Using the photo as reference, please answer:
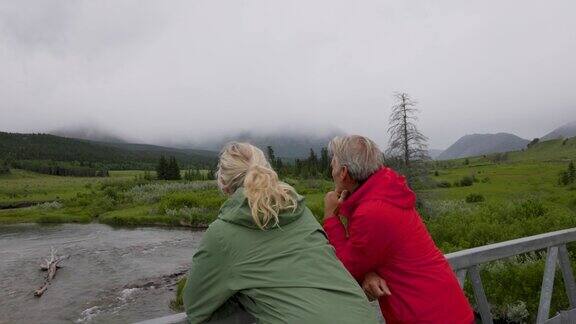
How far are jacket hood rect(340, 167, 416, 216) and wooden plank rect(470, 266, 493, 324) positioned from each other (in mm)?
1543

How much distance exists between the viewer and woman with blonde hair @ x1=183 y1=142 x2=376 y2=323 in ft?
8.83

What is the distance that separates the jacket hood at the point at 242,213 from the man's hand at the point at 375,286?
2.52 ft

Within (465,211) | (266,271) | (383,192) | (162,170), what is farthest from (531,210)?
(162,170)

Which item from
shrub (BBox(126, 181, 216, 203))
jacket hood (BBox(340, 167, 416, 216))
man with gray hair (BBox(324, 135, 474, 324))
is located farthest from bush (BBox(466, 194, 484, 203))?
jacket hood (BBox(340, 167, 416, 216))

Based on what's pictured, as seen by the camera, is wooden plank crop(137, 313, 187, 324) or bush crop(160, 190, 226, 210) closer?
wooden plank crop(137, 313, 187, 324)

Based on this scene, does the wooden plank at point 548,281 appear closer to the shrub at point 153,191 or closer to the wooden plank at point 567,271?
the wooden plank at point 567,271

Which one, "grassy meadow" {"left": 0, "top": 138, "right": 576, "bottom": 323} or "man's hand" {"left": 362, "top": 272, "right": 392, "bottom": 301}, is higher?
"man's hand" {"left": 362, "top": 272, "right": 392, "bottom": 301}

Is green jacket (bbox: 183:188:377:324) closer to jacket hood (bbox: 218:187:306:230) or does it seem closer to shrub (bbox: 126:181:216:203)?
jacket hood (bbox: 218:187:306:230)

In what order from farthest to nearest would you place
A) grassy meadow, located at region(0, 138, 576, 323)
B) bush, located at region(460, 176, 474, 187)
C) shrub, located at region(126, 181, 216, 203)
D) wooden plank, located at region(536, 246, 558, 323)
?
shrub, located at region(126, 181, 216, 203) → bush, located at region(460, 176, 474, 187) → grassy meadow, located at region(0, 138, 576, 323) → wooden plank, located at region(536, 246, 558, 323)

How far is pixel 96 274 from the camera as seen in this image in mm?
28031

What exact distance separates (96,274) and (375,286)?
27.7m

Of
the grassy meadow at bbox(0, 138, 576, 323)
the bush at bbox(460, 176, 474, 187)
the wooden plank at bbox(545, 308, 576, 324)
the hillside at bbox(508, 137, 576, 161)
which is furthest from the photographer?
the hillside at bbox(508, 137, 576, 161)

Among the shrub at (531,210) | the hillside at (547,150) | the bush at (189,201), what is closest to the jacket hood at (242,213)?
the shrub at (531,210)

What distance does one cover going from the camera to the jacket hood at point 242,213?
2.79 m
